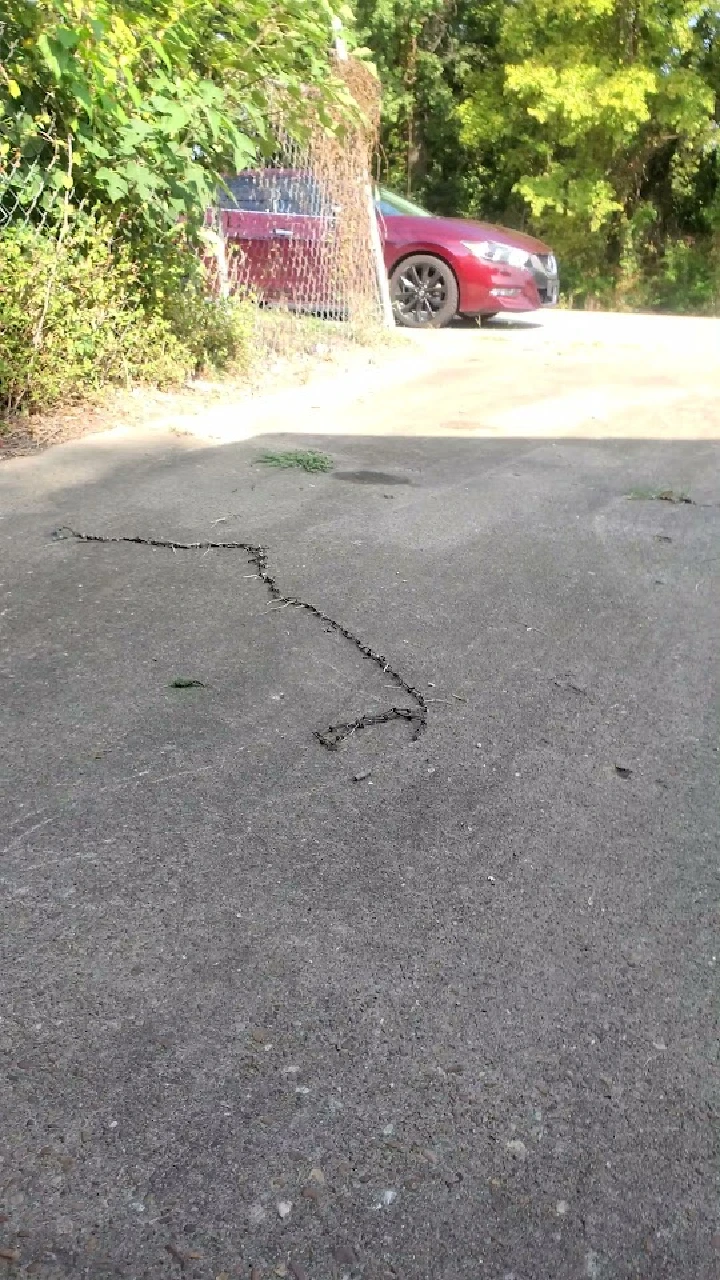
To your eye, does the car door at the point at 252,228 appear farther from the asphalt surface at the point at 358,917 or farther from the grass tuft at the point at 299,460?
the asphalt surface at the point at 358,917

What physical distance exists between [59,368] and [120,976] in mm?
5250

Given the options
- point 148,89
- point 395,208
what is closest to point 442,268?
point 395,208

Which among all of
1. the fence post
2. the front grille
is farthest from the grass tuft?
the front grille

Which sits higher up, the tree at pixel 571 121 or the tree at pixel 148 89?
the tree at pixel 571 121

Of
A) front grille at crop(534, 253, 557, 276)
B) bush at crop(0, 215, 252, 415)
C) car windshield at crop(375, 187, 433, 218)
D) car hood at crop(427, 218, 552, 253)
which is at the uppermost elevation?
car windshield at crop(375, 187, 433, 218)

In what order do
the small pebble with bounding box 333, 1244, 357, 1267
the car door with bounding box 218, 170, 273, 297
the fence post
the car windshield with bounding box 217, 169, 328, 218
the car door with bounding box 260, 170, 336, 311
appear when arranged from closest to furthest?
the small pebble with bounding box 333, 1244, 357, 1267
the car door with bounding box 218, 170, 273, 297
the car windshield with bounding box 217, 169, 328, 218
the car door with bounding box 260, 170, 336, 311
the fence post

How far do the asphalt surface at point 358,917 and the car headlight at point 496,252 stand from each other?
9.84 metres

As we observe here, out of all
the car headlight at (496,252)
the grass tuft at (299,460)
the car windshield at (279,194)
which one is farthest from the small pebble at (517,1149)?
the car headlight at (496,252)

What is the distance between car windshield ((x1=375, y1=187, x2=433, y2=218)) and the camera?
45.7 feet

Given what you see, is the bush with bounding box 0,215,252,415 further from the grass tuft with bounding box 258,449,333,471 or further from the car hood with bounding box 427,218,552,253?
the car hood with bounding box 427,218,552,253

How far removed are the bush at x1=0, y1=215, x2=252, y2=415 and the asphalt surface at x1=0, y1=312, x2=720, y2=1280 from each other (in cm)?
205

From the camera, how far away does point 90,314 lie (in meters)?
6.93

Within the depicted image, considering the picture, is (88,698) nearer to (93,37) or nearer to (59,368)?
(59,368)

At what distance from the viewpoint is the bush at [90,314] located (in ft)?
21.3
